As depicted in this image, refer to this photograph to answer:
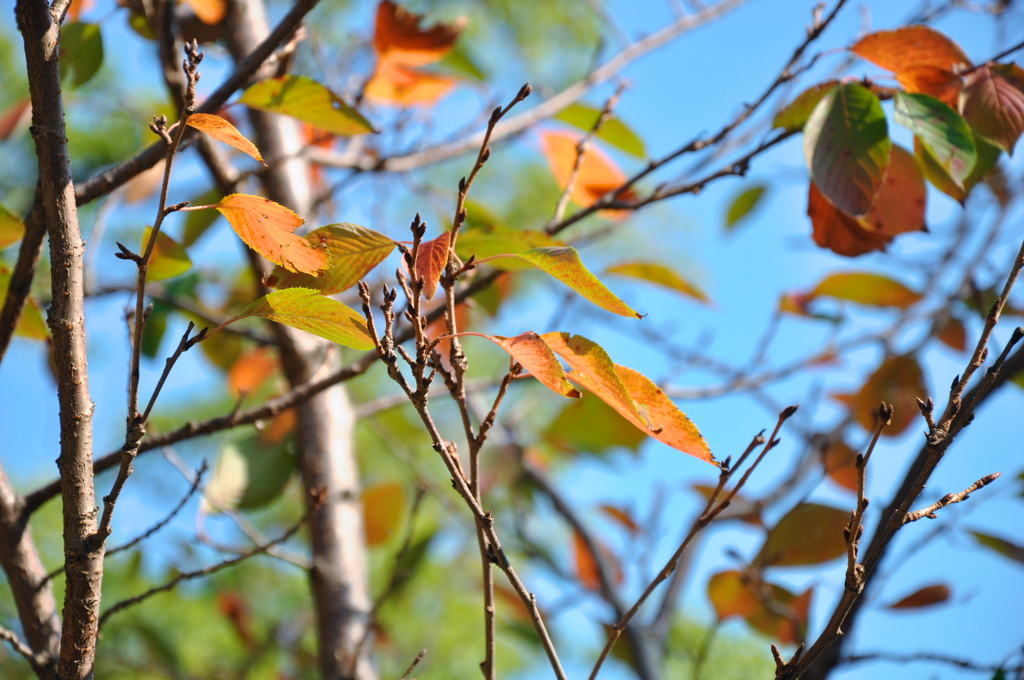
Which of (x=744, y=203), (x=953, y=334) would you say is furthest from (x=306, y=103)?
(x=953, y=334)

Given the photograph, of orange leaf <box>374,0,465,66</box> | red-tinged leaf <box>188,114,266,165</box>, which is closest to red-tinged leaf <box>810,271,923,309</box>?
orange leaf <box>374,0,465,66</box>

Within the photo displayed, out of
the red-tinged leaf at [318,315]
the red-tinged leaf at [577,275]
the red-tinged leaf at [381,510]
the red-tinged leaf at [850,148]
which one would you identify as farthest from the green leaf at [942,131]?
the red-tinged leaf at [381,510]

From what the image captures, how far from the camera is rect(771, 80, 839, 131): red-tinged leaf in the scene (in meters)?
0.49

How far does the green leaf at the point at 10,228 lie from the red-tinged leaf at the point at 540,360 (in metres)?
0.36

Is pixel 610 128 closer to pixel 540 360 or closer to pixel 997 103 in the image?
pixel 997 103

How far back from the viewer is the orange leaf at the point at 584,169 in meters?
0.78

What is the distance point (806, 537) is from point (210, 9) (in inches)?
29.6

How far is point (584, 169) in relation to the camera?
816mm

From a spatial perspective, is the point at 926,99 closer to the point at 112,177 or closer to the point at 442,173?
the point at 112,177

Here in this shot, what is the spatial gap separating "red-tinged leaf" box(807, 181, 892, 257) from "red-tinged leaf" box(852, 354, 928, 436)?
1.72 feet

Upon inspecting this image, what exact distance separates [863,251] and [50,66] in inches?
22.0

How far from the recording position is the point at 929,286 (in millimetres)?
1176

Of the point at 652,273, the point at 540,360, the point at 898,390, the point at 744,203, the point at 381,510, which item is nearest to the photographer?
the point at 540,360

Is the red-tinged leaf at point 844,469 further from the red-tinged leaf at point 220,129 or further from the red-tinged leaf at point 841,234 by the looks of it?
the red-tinged leaf at point 220,129
